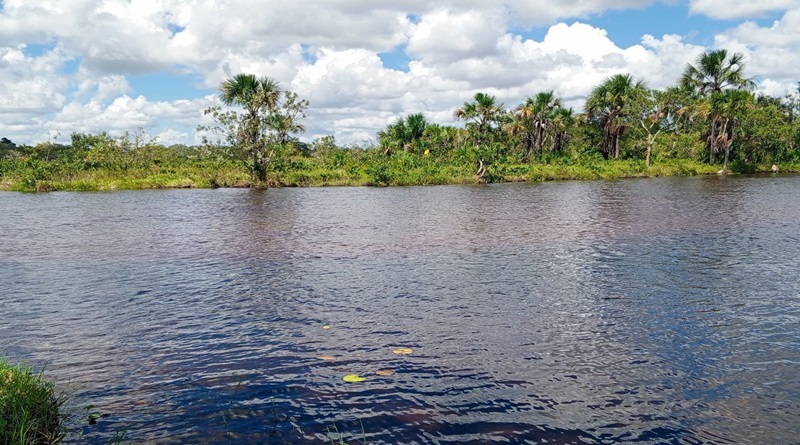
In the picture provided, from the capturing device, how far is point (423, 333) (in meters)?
10.6

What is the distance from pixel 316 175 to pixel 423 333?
175 feet

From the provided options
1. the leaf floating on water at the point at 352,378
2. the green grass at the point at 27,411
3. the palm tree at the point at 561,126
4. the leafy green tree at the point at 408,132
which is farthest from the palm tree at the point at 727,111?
the green grass at the point at 27,411

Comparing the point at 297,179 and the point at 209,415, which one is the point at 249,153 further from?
the point at 209,415

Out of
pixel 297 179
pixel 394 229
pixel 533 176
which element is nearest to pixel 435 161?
pixel 533 176

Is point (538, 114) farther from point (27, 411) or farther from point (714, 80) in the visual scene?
point (27, 411)

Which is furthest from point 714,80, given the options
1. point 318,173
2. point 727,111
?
point 318,173

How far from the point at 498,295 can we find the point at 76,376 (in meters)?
8.90

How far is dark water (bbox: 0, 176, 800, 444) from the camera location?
23.3 feet

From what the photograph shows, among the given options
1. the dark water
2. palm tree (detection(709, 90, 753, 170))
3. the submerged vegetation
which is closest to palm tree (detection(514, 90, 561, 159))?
the submerged vegetation

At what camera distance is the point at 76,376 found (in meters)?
8.62

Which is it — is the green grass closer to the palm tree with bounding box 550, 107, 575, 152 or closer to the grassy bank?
the grassy bank

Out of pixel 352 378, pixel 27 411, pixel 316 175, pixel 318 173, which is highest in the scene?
pixel 318 173

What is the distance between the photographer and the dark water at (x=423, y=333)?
23.3 feet

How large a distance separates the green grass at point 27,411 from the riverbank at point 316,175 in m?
54.0
